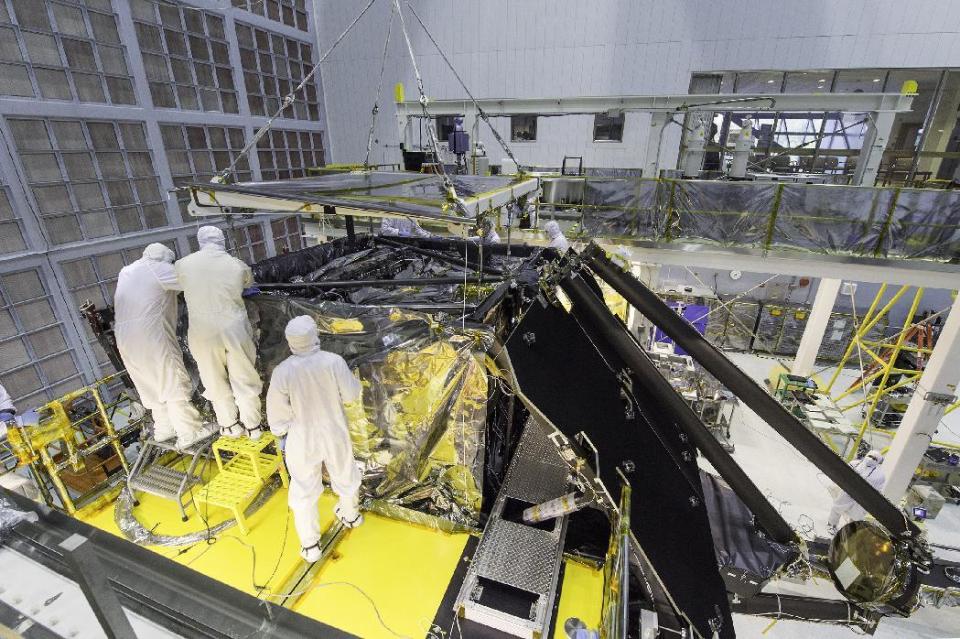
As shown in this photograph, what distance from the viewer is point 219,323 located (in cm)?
345

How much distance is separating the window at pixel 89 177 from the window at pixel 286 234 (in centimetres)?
342

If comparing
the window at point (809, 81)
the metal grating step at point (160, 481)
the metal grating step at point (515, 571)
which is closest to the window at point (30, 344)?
the metal grating step at point (160, 481)

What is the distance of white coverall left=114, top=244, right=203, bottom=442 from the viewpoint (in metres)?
3.58

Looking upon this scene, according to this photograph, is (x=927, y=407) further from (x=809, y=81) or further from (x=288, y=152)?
(x=288, y=152)

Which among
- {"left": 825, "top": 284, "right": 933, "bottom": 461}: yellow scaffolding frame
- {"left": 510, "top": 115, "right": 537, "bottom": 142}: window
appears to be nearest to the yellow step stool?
{"left": 825, "top": 284, "right": 933, "bottom": 461}: yellow scaffolding frame

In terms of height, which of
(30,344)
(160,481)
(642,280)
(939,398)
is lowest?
(30,344)

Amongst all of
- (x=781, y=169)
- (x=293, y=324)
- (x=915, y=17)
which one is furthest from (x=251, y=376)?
(x=915, y=17)

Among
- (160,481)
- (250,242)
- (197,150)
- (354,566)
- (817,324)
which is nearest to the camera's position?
(354,566)

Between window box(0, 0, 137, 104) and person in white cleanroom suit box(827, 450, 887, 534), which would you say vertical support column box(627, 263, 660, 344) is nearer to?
person in white cleanroom suit box(827, 450, 887, 534)

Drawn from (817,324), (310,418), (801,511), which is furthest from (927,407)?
(310,418)

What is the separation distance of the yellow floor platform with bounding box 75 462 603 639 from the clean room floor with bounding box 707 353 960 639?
294 cm

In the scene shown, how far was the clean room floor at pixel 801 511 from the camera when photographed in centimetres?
519

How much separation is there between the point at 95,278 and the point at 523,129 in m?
11.7

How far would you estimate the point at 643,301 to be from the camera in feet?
9.72
